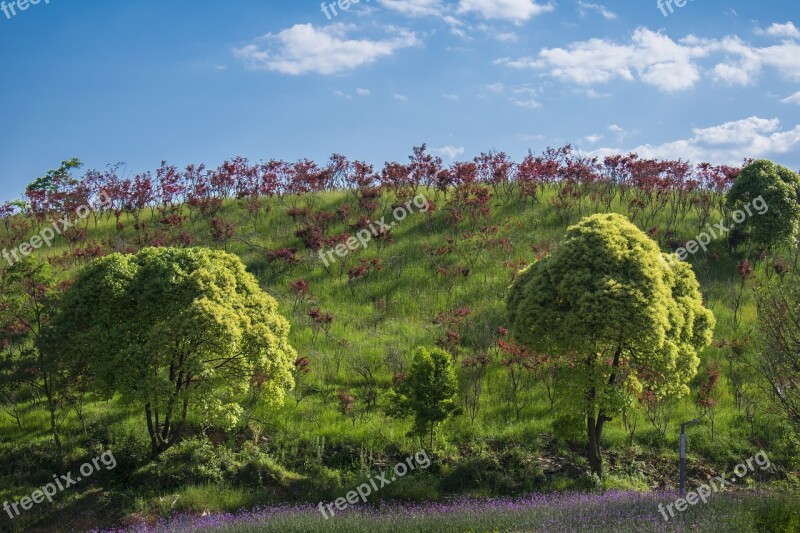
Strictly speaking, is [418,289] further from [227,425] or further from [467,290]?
[227,425]

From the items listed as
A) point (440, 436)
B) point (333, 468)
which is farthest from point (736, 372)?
point (333, 468)

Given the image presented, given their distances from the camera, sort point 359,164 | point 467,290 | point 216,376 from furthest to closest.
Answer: point 359,164
point 467,290
point 216,376

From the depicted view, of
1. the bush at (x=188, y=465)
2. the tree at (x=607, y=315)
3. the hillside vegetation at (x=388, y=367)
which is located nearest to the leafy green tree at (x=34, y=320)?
the hillside vegetation at (x=388, y=367)

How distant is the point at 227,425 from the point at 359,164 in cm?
2053

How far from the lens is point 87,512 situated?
1434 centimetres

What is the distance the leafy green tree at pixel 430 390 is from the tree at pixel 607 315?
2.16m

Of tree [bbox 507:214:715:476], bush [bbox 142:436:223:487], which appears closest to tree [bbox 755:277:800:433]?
tree [bbox 507:214:715:476]
